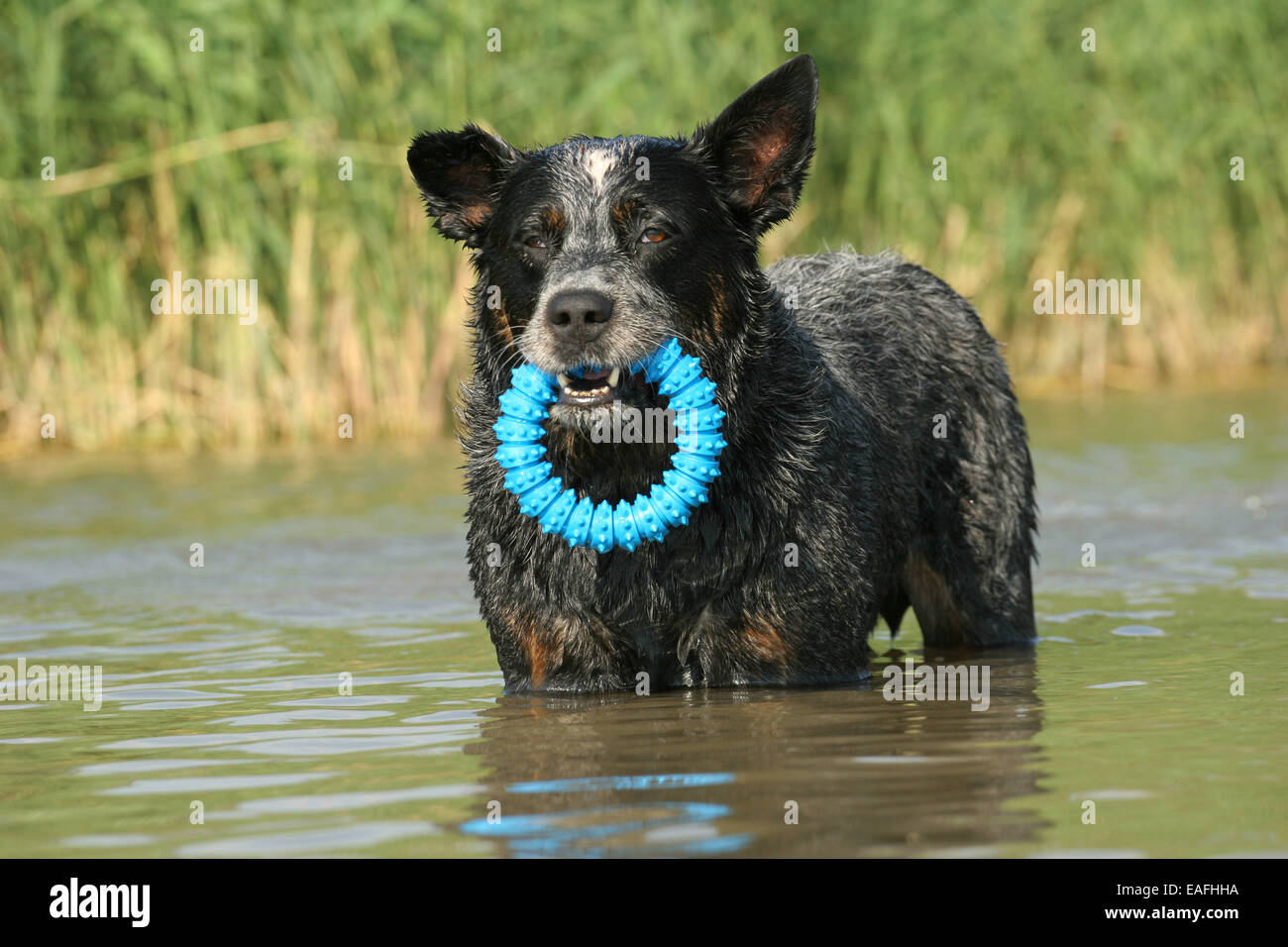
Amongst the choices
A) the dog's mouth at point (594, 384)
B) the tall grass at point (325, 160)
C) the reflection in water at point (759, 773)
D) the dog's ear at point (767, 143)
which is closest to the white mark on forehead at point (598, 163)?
the dog's ear at point (767, 143)

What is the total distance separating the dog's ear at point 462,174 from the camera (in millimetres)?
6441

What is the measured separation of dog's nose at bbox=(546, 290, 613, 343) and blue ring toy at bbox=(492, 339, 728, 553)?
0.21 m

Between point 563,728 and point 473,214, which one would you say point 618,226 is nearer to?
point 473,214

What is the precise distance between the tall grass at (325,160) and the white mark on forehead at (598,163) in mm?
8132

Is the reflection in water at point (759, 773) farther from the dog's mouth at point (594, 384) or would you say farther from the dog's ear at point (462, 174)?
the dog's ear at point (462, 174)

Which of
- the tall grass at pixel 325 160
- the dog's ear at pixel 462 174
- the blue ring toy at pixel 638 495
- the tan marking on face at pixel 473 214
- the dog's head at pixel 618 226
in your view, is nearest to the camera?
the dog's head at pixel 618 226

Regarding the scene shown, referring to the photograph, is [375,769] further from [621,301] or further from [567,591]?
[621,301]

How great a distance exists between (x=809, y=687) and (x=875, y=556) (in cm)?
64

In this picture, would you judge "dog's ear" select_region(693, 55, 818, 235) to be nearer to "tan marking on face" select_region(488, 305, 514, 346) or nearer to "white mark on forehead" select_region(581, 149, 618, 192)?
"white mark on forehead" select_region(581, 149, 618, 192)

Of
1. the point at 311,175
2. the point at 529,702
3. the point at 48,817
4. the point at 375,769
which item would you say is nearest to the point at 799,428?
the point at 529,702

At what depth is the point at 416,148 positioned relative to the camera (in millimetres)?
6414

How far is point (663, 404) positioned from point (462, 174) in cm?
118

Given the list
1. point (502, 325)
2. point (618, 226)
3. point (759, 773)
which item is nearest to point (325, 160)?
point (502, 325)

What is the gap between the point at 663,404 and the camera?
6109 millimetres
